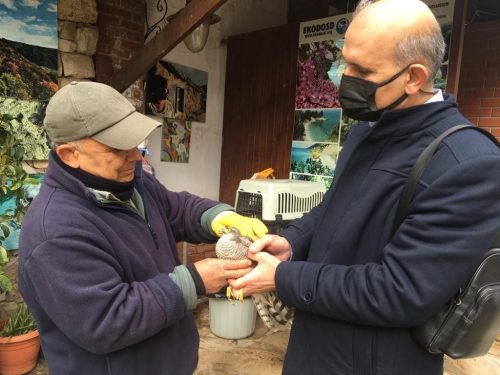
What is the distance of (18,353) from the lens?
7.66ft

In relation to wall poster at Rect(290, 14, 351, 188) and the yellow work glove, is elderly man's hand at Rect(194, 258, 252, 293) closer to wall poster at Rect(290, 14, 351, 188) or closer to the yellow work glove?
the yellow work glove

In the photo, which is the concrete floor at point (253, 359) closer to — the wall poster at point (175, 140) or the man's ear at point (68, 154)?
the wall poster at point (175, 140)

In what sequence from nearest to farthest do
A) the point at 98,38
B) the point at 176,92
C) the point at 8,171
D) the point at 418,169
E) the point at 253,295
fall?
the point at 418,169 < the point at 253,295 < the point at 8,171 < the point at 98,38 < the point at 176,92

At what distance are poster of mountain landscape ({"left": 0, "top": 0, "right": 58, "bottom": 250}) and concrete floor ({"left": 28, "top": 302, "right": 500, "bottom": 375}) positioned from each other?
1.41 meters

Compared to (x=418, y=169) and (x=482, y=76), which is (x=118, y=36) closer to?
(x=418, y=169)

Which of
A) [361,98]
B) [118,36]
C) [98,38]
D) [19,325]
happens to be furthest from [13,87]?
[361,98]

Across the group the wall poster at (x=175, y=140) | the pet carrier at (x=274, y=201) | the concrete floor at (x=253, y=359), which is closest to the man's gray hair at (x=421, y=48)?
the pet carrier at (x=274, y=201)

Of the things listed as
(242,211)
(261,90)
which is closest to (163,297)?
(242,211)

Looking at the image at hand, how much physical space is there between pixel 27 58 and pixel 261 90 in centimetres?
196

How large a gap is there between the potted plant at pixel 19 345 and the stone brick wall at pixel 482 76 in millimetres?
4230

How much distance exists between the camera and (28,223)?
0.96 meters

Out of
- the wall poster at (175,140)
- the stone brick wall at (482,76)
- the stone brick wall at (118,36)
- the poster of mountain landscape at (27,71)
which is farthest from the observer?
the stone brick wall at (482,76)

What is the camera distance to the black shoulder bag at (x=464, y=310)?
88 centimetres

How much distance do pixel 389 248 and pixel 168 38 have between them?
205 centimetres
